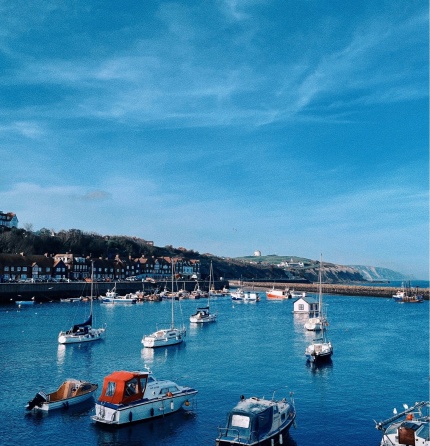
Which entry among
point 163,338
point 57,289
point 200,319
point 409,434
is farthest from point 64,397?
point 57,289

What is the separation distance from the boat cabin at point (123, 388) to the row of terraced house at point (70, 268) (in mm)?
107553

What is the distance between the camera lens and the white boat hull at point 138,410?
25125 millimetres

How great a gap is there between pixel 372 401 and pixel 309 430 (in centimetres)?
756

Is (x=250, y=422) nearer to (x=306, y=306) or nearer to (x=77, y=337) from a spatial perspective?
(x=77, y=337)

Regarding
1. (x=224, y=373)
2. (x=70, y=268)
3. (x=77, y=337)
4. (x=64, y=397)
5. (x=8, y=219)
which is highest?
(x=8, y=219)

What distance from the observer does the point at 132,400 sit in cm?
2623

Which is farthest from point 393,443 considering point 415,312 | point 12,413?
point 415,312

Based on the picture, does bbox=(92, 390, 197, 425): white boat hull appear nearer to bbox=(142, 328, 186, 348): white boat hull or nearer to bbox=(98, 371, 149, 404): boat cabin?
bbox=(98, 371, 149, 404): boat cabin

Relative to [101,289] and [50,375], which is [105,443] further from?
[101,289]

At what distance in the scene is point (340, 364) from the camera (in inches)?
1661

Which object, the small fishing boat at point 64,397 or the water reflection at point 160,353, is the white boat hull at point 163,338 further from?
the small fishing boat at point 64,397

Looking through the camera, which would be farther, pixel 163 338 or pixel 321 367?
pixel 163 338

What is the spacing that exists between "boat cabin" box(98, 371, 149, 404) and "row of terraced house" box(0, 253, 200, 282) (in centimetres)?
10755

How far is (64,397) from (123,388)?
560 cm
